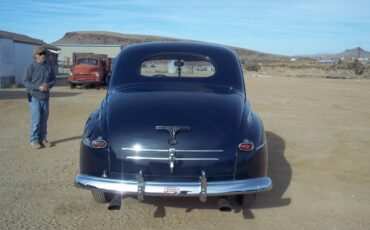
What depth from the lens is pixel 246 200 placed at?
4.79 m

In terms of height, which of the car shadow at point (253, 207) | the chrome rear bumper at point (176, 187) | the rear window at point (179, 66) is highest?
the rear window at point (179, 66)

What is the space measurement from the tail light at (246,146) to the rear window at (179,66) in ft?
4.50

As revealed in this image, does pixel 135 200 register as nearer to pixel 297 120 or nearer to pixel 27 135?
pixel 27 135

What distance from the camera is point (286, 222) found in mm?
4547

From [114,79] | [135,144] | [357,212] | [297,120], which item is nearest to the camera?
[135,144]

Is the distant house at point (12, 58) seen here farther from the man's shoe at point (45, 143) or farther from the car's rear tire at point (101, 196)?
the car's rear tire at point (101, 196)

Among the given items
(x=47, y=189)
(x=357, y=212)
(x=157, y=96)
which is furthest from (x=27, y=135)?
(x=357, y=212)

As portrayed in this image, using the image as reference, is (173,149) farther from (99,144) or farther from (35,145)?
(35,145)

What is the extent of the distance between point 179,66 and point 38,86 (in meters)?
3.14

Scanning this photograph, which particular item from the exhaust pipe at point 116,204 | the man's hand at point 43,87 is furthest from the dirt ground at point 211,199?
the man's hand at point 43,87

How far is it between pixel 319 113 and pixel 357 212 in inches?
360

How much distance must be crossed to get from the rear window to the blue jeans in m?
2.84

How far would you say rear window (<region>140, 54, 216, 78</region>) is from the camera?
17.9 feet

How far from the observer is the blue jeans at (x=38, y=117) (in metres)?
7.61
